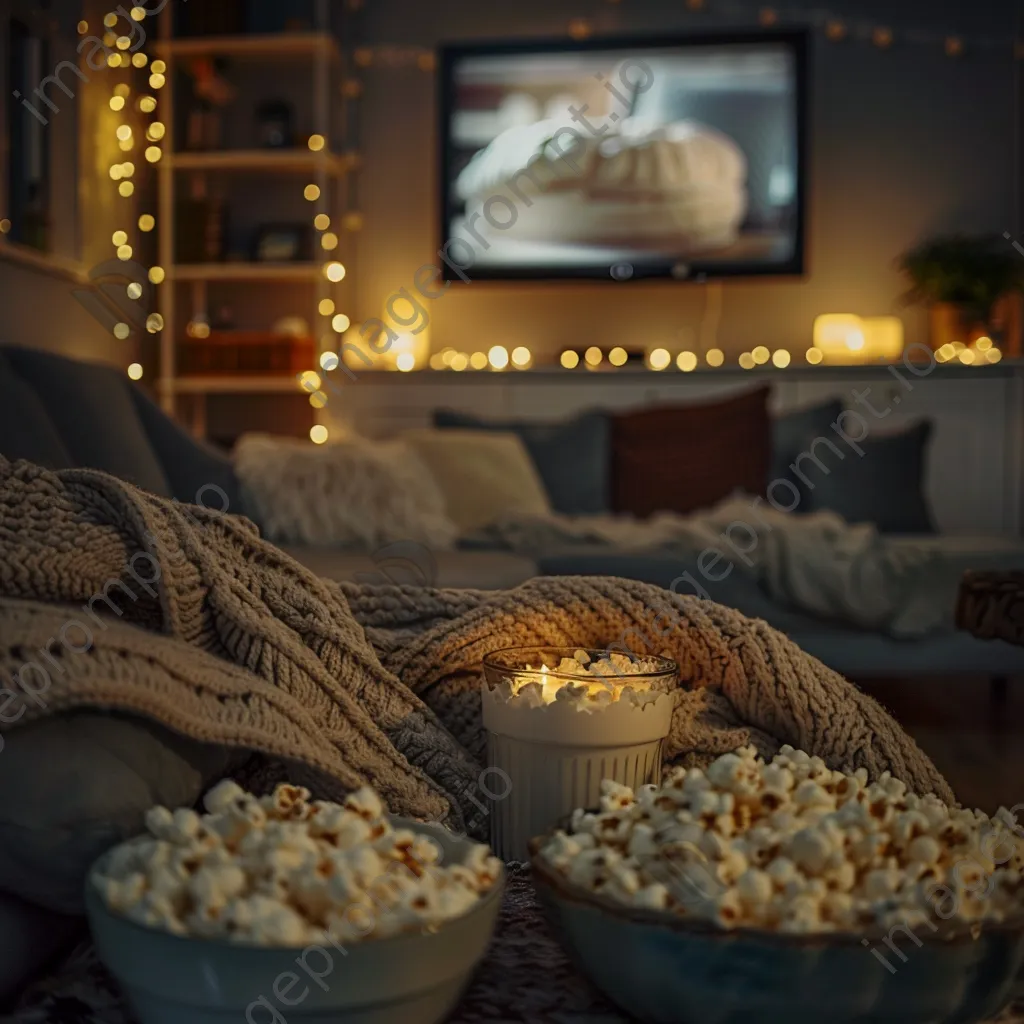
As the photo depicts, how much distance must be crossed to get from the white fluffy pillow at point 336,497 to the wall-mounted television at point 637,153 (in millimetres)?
1844

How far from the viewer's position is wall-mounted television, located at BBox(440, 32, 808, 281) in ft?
13.1

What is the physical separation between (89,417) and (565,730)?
1460 mm

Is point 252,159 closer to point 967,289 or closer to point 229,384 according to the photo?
point 229,384

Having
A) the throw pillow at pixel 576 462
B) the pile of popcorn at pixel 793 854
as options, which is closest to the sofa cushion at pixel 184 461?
the throw pillow at pixel 576 462

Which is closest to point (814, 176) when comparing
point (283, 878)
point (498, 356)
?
point (498, 356)

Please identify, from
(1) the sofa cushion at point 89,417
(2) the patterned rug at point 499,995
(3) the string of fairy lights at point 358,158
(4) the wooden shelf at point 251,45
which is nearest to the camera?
(2) the patterned rug at point 499,995

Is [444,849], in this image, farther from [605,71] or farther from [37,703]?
[605,71]

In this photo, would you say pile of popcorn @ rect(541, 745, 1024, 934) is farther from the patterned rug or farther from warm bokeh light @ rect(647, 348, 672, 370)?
warm bokeh light @ rect(647, 348, 672, 370)

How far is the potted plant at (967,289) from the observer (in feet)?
12.3

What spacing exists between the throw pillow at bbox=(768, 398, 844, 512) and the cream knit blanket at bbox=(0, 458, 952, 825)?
222cm

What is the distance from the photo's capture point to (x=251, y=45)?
4.04m

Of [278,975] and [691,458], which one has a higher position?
[691,458]

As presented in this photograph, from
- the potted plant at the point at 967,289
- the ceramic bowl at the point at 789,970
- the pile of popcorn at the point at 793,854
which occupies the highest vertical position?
the potted plant at the point at 967,289

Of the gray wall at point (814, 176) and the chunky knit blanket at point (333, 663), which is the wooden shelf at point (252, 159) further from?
the chunky knit blanket at point (333, 663)
